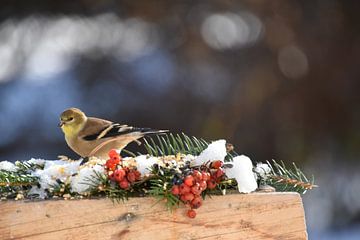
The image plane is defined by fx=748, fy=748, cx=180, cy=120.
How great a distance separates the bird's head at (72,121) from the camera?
2.57 m

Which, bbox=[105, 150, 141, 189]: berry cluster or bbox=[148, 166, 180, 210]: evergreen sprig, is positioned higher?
bbox=[105, 150, 141, 189]: berry cluster

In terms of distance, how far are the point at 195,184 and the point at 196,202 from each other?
0.15 feet

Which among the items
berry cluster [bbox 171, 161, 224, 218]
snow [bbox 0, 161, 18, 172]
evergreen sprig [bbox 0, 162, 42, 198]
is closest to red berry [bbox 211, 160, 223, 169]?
berry cluster [bbox 171, 161, 224, 218]

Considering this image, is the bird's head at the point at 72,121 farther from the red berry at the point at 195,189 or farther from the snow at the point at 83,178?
the red berry at the point at 195,189

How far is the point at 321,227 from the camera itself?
4.53 m

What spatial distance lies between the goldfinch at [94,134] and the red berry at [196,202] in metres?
0.73

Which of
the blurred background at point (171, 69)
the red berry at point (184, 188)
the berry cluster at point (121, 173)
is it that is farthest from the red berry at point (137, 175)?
the blurred background at point (171, 69)

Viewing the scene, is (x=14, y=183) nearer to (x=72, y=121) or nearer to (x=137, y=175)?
(x=137, y=175)

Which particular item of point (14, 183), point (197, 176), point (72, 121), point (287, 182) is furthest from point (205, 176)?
point (72, 121)

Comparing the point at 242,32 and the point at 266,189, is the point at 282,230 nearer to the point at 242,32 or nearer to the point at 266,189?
the point at 266,189

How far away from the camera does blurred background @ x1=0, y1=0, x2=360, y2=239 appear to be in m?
4.22

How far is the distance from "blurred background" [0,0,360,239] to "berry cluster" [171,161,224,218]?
2491 millimetres

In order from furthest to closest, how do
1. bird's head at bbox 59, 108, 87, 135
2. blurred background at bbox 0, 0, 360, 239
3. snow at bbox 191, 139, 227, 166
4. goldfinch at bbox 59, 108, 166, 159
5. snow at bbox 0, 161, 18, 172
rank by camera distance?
1. blurred background at bbox 0, 0, 360, 239
2. bird's head at bbox 59, 108, 87, 135
3. goldfinch at bbox 59, 108, 166, 159
4. snow at bbox 0, 161, 18, 172
5. snow at bbox 191, 139, 227, 166

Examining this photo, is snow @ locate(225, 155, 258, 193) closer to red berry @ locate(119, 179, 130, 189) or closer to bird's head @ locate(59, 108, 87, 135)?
red berry @ locate(119, 179, 130, 189)
